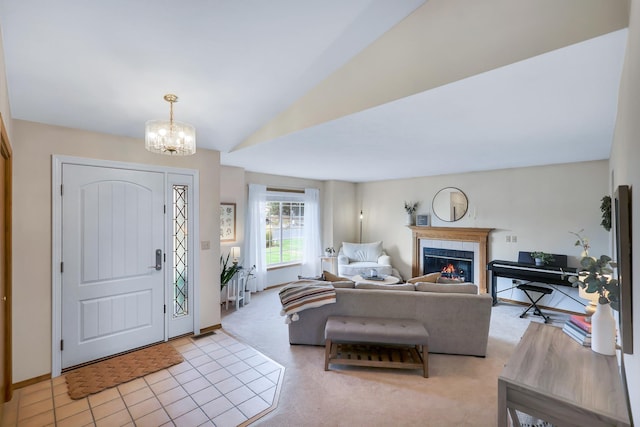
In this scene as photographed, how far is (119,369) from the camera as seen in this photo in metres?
2.72

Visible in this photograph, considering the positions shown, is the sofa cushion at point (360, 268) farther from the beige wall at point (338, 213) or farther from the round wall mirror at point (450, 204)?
the round wall mirror at point (450, 204)

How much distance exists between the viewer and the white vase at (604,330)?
5.28 feet

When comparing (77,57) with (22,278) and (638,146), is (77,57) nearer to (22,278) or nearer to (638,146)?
(22,278)

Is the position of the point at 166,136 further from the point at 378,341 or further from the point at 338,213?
Answer: the point at 338,213

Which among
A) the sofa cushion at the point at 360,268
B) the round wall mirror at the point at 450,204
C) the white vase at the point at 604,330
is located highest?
the round wall mirror at the point at 450,204

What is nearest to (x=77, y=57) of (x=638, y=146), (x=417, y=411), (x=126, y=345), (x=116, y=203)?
(x=116, y=203)

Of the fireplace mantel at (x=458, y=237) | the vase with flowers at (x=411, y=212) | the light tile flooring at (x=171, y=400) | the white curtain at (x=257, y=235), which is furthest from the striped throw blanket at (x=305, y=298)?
the vase with flowers at (x=411, y=212)

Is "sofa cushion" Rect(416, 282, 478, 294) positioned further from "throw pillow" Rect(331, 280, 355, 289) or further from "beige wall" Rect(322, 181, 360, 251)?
"beige wall" Rect(322, 181, 360, 251)

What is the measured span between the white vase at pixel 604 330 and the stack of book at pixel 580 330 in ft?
0.33

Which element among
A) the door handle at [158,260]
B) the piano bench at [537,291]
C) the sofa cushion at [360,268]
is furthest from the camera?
the sofa cushion at [360,268]

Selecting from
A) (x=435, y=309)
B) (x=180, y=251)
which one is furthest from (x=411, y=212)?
(x=180, y=251)

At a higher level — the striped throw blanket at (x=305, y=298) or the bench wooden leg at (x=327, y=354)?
the striped throw blanket at (x=305, y=298)

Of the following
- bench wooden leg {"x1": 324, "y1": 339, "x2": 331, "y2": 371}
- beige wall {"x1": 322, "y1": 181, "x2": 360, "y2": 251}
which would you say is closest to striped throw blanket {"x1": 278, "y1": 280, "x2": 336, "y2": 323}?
bench wooden leg {"x1": 324, "y1": 339, "x2": 331, "y2": 371}

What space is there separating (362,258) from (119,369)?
467 centimetres
